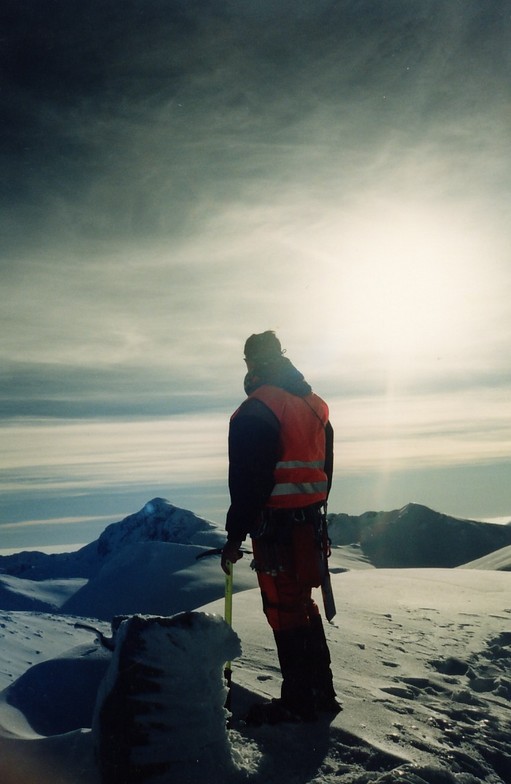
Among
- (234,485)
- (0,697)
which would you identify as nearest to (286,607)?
(234,485)

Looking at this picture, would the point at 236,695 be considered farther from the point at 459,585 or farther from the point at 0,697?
the point at 459,585

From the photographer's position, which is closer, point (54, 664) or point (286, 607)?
point (286, 607)

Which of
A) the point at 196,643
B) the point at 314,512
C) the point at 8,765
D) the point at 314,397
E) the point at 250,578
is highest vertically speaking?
the point at 314,397

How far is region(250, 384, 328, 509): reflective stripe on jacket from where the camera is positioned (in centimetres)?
412

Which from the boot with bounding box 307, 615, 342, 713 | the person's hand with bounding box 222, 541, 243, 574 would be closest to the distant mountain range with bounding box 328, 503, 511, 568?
the boot with bounding box 307, 615, 342, 713

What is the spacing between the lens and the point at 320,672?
156 inches

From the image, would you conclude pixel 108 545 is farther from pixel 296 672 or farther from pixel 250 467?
pixel 250 467

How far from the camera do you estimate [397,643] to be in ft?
18.5

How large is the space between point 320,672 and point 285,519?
1.04 meters

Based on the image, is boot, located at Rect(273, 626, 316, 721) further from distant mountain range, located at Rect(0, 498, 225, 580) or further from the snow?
distant mountain range, located at Rect(0, 498, 225, 580)

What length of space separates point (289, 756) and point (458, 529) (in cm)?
15916

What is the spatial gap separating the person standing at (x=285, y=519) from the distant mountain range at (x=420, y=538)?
461 feet

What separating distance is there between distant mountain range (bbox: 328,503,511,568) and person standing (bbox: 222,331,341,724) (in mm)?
140599

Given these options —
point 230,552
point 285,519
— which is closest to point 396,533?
point 285,519
